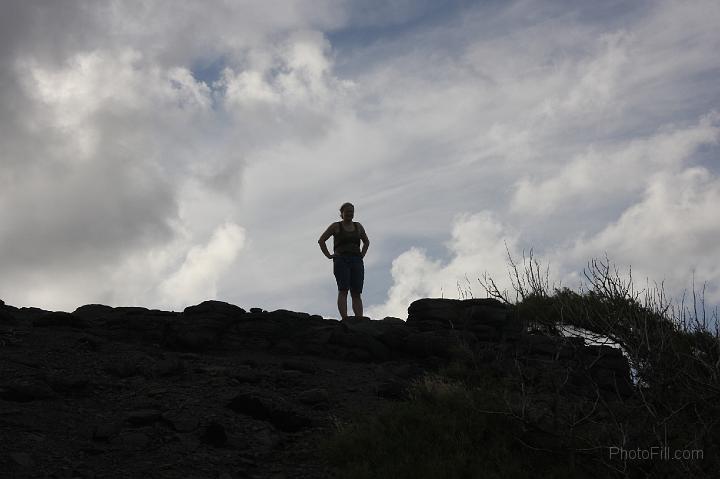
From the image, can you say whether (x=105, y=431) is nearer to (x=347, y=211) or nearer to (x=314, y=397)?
(x=314, y=397)

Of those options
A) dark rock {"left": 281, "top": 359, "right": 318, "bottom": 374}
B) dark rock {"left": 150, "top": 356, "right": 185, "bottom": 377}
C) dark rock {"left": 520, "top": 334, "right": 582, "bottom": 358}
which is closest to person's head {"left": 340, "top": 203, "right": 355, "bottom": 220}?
dark rock {"left": 281, "top": 359, "right": 318, "bottom": 374}

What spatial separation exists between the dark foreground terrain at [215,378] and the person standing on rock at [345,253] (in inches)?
27.6

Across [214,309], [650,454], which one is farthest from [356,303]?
[650,454]

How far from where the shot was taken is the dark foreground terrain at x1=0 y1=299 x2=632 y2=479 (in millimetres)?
6949

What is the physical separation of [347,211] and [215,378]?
4.31 metres

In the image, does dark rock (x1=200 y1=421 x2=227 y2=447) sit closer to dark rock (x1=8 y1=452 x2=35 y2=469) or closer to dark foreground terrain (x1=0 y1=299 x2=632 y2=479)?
dark foreground terrain (x1=0 y1=299 x2=632 y2=479)

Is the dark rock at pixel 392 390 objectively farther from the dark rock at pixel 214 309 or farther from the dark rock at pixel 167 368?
the dark rock at pixel 214 309

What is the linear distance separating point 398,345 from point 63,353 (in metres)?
5.10

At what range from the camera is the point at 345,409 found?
8.57 meters

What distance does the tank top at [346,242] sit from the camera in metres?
12.4

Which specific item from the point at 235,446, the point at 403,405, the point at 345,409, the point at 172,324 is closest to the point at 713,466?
the point at 403,405

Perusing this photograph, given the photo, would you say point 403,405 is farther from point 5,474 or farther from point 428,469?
point 5,474

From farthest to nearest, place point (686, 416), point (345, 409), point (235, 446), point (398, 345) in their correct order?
point (398, 345) → point (345, 409) → point (686, 416) → point (235, 446)

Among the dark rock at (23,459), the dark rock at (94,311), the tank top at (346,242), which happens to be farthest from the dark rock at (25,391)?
the tank top at (346,242)
